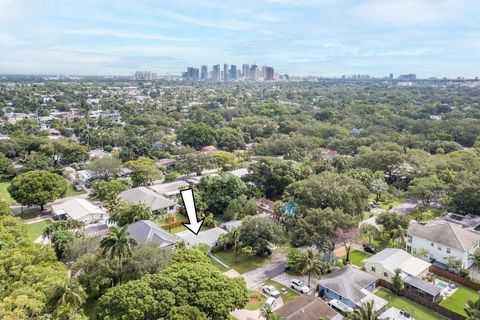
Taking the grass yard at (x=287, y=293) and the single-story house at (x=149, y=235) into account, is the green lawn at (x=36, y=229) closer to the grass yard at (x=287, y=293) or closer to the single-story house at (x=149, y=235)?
the single-story house at (x=149, y=235)

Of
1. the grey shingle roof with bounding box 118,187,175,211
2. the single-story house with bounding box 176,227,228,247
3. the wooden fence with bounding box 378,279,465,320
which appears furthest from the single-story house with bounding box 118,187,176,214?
the wooden fence with bounding box 378,279,465,320

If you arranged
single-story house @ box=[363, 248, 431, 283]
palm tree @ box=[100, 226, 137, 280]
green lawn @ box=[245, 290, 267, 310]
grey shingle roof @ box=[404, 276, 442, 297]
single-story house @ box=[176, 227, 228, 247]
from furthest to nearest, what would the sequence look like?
single-story house @ box=[176, 227, 228, 247], single-story house @ box=[363, 248, 431, 283], grey shingle roof @ box=[404, 276, 442, 297], green lawn @ box=[245, 290, 267, 310], palm tree @ box=[100, 226, 137, 280]

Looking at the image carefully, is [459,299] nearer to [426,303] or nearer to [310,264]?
[426,303]

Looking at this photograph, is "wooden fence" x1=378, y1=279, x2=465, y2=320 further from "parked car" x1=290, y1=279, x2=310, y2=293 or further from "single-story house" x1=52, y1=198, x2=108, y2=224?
"single-story house" x1=52, y1=198, x2=108, y2=224

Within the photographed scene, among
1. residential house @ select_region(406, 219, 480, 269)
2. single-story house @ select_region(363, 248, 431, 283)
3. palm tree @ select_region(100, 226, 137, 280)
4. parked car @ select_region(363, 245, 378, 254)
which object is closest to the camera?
palm tree @ select_region(100, 226, 137, 280)

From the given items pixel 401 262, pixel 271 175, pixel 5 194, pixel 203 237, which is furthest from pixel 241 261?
pixel 5 194

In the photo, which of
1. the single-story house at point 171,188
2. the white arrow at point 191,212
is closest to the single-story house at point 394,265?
the white arrow at point 191,212

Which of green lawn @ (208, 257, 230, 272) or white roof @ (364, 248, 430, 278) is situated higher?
white roof @ (364, 248, 430, 278)
